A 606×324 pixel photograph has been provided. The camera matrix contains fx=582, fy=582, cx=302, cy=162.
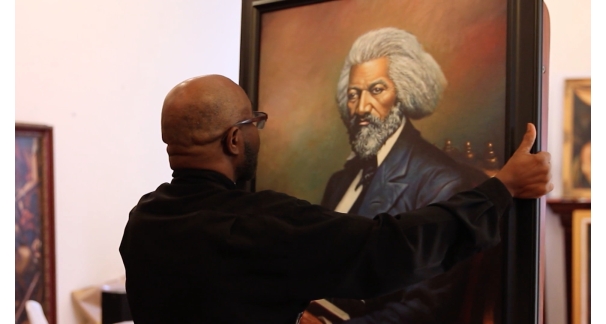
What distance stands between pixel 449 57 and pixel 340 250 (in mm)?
746

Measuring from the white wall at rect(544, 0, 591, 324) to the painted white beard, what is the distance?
267 centimetres

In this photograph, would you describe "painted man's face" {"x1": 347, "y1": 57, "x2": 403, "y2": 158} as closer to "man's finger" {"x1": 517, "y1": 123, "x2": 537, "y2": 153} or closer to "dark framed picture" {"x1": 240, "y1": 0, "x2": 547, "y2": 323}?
"dark framed picture" {"x1": 240, "y1": 0, "x2": 547, "y2": 323}

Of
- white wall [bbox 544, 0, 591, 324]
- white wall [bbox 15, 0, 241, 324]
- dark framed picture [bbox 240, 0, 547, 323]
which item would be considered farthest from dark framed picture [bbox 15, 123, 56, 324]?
white wall [bbox 544, 0, 591, 324]

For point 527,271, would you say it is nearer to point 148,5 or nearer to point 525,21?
point 525,21

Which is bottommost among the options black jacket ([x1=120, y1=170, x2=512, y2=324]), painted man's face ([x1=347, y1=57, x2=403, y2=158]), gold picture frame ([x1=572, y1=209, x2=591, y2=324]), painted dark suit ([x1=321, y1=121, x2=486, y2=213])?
gold picture frame ([x1=572, y1=209, x2=591, y2=324])

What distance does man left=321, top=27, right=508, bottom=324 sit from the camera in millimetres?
1687

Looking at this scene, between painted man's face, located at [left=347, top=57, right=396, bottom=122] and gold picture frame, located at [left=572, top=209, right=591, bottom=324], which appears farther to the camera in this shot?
gold picture frame, located at [left=572, top=209, right=591, bottom=324]

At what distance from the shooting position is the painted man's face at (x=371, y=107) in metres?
1.80

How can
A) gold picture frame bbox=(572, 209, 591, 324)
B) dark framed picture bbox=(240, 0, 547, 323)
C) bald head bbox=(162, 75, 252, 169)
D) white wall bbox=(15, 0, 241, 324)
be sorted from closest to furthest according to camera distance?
bald head bbox=(162, 75, 252, 169) → dark framed picture bbox=(240, 0, 547, 323) → white wall bbox=(15, 0, 241, 324) → gold picture frame bbox=(572, 209, 591, 324)

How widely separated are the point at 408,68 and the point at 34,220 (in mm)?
2173

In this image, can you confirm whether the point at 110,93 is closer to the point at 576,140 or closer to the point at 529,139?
the point at 529,139

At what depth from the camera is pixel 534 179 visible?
148 cm

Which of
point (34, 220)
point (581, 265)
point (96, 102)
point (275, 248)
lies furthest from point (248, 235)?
point (581, 265)

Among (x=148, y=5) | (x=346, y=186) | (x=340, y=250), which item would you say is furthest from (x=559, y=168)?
(x=340, y=250)
